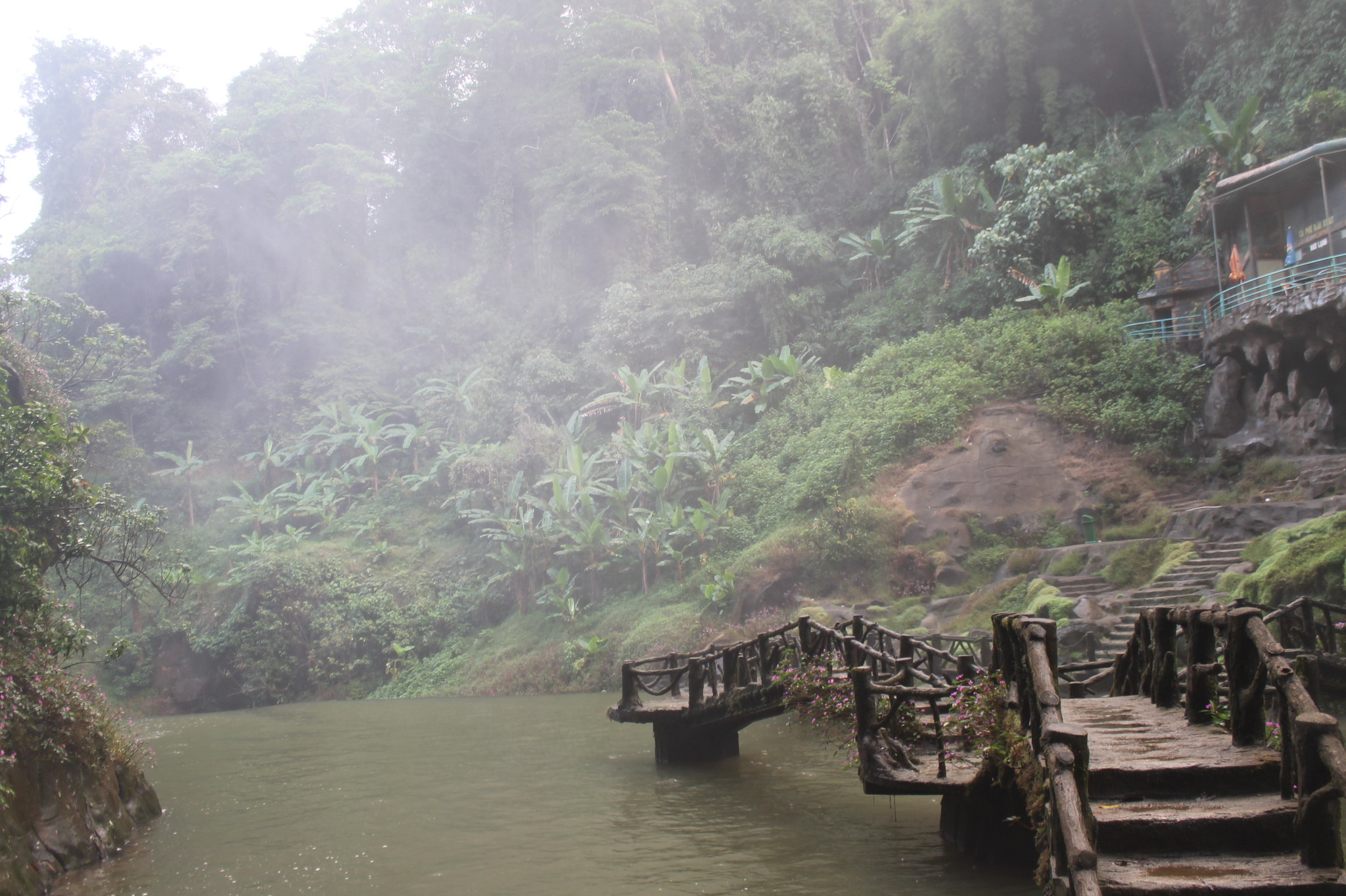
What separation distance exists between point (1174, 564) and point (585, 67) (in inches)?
1185

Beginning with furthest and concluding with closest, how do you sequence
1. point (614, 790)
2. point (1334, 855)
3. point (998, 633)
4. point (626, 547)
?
point (626, 547) → point (614, 790) → point (998, 633) → point (1334, 855)

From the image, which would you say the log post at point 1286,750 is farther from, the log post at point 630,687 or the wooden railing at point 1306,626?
the log post at point 630,687

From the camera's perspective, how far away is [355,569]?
29.4 metres

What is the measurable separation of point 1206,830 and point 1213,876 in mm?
316

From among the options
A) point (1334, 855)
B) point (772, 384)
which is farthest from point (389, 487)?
point (1334, 855)

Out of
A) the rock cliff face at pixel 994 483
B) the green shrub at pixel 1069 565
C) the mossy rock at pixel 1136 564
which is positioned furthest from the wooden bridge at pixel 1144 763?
the rock cliff face at pixel 994 483

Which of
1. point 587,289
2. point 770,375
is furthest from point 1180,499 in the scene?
point 587,289

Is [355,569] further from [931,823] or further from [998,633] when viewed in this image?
[998,633]

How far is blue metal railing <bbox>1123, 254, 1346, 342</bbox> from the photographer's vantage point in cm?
1764

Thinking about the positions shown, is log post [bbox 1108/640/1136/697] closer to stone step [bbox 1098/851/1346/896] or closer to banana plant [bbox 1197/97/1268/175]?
stone step [bbox 1098/851/1346/896]

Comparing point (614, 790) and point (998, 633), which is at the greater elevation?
point (998, 633)

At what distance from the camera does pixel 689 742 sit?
490 inches

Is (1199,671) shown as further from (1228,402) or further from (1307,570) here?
(1228,402)

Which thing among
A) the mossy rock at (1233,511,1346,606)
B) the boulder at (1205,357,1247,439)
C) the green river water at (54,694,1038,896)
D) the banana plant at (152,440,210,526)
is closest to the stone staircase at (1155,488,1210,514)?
the boulder at (1205,357,1247,439)
